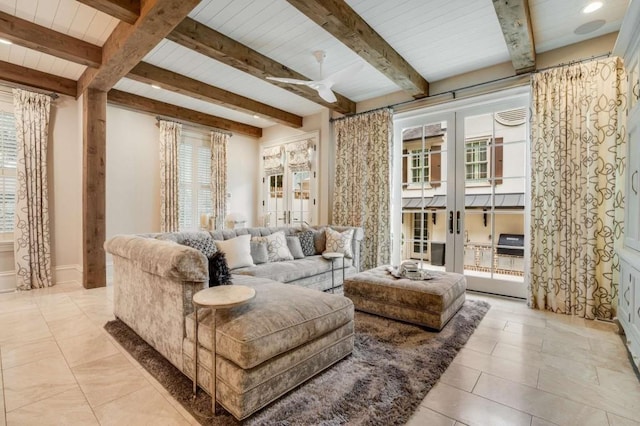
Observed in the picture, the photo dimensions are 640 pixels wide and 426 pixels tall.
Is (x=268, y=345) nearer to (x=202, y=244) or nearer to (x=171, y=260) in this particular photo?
(x=171, y=260)

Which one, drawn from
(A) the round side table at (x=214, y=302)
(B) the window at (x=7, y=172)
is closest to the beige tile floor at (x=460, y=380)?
(A) the round side table at (x=214, y=302)

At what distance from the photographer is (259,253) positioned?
3.78 meters

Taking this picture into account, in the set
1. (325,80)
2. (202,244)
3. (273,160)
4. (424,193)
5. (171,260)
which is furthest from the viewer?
(273,160)

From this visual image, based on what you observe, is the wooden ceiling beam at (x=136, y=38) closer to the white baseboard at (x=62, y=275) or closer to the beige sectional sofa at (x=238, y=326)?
the beige sectional sofa at (x=238, y=326)

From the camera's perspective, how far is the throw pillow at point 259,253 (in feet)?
12.3

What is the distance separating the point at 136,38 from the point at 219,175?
11.3 ft

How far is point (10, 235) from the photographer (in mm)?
4094

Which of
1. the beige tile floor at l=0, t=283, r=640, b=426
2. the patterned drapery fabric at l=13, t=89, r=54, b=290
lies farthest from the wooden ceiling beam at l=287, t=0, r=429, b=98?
the patterned drapery fabric at l=13, t=89, r=54, b=290

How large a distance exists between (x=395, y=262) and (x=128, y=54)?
4.31 m

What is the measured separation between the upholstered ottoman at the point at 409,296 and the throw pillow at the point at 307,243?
1224mm

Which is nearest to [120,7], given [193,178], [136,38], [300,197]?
[136,38]

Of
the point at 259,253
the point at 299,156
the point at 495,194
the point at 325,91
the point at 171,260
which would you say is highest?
the point at 325,91

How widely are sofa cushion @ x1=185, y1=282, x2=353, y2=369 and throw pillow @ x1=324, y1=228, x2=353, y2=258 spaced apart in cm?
216

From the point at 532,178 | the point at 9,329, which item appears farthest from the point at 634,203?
the point at 9,329
